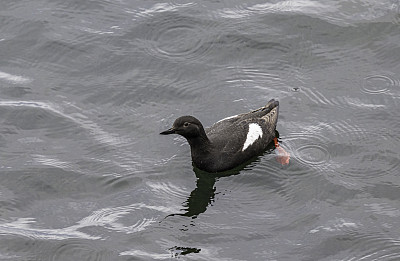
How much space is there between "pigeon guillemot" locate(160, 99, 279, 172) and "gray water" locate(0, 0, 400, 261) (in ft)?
0.80

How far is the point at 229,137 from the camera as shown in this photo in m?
13.5

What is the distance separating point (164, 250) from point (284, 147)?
125 inches

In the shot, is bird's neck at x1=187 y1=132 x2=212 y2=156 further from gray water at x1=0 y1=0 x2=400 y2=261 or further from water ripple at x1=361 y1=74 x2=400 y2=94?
water ripple at x1=361 y1=74 x2=400 y2=94

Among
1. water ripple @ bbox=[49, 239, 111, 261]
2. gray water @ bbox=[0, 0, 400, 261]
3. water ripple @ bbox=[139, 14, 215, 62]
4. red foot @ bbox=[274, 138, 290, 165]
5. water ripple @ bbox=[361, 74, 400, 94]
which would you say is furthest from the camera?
water ripple @ bbox=[139, 14, 215, 62]

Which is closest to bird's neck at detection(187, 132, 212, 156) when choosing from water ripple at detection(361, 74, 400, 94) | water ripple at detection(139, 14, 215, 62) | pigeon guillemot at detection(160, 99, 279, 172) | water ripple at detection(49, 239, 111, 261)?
pigeon guillemot at detection(160, 99, 279, 172)

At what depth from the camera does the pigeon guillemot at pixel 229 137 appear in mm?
13047

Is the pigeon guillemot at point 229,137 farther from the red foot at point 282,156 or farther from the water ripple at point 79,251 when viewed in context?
the water ripple at point 79,251

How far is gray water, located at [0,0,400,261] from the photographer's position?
38.5 ft

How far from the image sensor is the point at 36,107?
14297 millimetres

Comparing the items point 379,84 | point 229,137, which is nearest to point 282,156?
point 229,137

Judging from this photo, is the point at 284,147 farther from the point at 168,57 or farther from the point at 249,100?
the point at 168,57

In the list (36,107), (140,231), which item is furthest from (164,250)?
(36,107)

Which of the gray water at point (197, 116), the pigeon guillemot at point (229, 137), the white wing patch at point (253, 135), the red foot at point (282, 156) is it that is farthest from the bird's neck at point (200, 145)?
the red foot at point (282, 156)

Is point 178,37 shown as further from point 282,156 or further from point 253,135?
point 282,156
